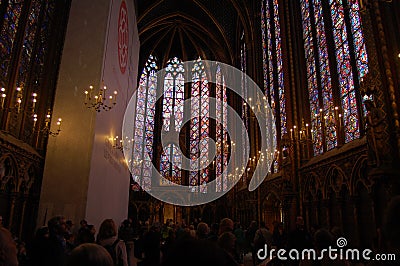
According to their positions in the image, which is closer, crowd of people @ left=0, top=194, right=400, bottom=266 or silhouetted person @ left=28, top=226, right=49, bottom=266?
crowd of people @ left=0, top=194, right=400, bottom=266

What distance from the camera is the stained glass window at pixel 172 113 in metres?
24.7

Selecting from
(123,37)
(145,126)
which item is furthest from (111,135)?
(145,126)

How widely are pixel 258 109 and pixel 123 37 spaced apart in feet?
20.6

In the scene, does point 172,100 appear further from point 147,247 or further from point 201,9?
point 147,247

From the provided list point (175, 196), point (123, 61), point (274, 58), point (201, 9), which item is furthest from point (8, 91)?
point (201, 9)

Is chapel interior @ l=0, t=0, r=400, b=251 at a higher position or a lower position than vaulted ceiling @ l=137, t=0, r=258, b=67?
lower

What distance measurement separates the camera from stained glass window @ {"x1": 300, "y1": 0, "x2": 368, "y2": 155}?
29.0 feet

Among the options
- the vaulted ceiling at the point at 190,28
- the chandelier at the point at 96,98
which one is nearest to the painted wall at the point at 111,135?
the chandelier at the point at 96,98

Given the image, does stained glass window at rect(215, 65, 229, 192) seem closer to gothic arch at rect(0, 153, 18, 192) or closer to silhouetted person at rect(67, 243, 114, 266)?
gothic arch at rect(0, 153, 18, 192)

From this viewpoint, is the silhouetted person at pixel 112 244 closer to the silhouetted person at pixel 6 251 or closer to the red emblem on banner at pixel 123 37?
the silhouetted person at pixel 6 251

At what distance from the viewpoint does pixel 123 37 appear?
12.2 metres

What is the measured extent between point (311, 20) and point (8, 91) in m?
10.7
